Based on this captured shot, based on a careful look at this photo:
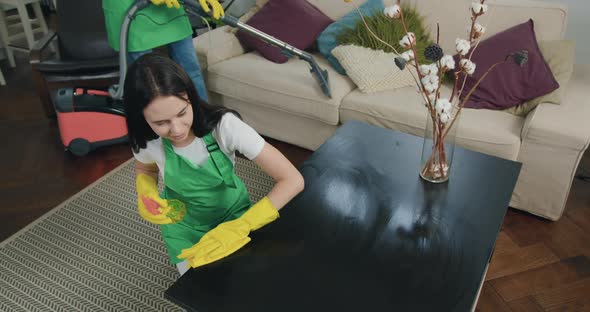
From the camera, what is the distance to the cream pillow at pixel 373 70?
6.90ft

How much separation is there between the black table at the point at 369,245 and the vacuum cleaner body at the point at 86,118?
1.36 metres

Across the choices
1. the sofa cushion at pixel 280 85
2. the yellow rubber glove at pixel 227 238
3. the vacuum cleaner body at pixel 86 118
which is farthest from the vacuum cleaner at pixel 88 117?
the yellow rubber glove at pixel 227 238

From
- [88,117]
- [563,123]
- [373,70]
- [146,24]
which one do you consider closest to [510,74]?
[563,123]

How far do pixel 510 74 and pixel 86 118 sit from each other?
2.05m

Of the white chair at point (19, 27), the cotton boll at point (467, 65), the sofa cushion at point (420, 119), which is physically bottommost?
→ the white chair at point (19, 27)

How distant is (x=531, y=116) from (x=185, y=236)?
55.0 inches

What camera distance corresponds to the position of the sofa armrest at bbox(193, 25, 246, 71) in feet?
8.04

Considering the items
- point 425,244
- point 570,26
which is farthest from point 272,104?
point 570,26

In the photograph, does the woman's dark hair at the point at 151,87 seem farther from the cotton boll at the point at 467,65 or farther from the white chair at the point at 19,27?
the white chair at the point at 19,27

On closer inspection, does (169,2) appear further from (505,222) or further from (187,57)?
(505,222)

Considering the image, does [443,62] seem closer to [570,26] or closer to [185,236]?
[185,236]

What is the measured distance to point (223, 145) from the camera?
117cm

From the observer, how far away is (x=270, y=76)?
89.0 inches

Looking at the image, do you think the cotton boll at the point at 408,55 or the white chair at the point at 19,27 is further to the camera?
the white chair at the point at 19,27
